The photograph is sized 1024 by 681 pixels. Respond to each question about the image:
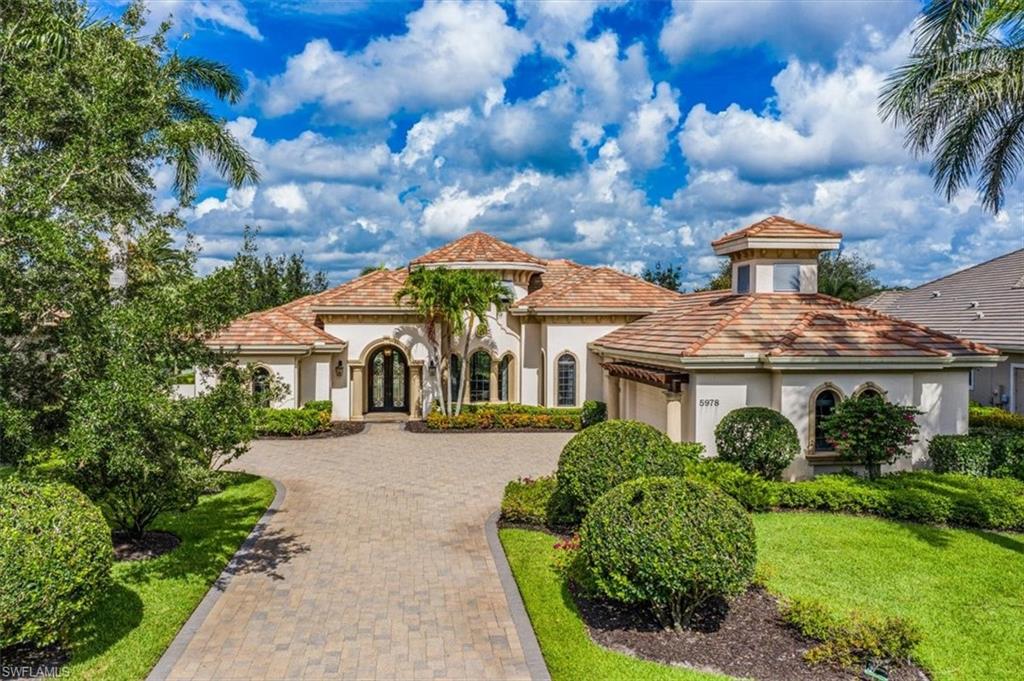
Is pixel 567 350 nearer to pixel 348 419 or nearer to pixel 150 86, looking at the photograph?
pixel 348 419

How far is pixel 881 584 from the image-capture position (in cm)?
959

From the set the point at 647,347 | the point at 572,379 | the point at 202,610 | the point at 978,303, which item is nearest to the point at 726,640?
the point at 202,610

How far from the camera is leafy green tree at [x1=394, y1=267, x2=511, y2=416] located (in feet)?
79.9

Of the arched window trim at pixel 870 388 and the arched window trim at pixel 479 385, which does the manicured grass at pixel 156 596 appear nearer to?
the arched window trim at pixel 870 388

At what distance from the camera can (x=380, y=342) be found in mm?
26828

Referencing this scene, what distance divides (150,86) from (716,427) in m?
12.9

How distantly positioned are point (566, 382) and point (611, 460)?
1573 cm

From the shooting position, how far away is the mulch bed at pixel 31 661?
682 centimetres

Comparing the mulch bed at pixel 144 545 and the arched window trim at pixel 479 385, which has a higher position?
the arched window trim at pixel 479 385

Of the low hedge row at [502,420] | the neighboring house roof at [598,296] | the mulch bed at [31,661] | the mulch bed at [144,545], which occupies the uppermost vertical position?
the neighboring house roof at [598,296]

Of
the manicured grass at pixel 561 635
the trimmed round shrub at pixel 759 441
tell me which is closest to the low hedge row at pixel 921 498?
the trimmed round shrub at pixel 759 441

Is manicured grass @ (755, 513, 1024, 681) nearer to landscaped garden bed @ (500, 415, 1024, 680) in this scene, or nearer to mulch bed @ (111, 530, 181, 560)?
landscaped garden bed @ (500, 415, 1024, 680)

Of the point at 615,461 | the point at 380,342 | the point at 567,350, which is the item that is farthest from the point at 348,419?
the point at 615,461

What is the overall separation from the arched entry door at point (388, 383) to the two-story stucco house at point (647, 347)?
0.07 m
